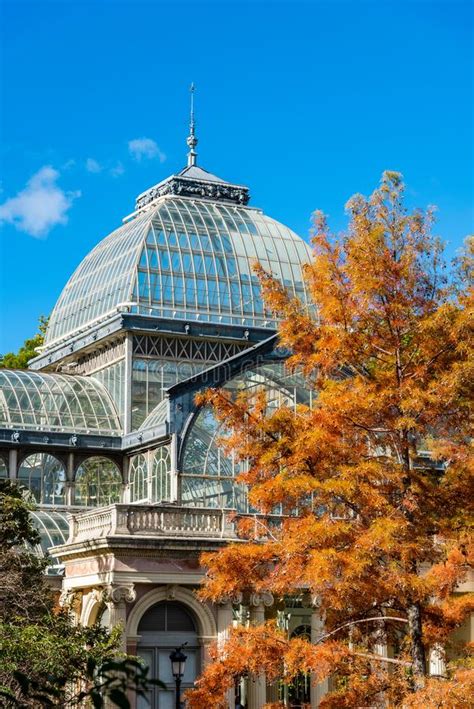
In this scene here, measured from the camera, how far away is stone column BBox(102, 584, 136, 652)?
1139 inches

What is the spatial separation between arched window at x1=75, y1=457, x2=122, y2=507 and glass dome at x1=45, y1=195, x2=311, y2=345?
6.46 m

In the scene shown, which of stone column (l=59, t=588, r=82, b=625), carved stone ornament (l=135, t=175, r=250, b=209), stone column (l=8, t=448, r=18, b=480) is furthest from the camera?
carved stone ornament (l=135, t=175, r=250, b=209)

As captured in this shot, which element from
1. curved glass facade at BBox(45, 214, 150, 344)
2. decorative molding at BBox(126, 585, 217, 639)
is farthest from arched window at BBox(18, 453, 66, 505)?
decorative molding at BBox(126, 585, 217, 639)

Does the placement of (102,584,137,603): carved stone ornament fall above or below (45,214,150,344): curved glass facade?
below

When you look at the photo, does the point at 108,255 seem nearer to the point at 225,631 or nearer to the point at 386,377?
the point at 225,631

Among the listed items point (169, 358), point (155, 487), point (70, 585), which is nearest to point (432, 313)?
point (70, 585)

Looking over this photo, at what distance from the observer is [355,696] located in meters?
20.2

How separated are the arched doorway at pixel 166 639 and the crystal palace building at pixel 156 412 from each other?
36 millimetres

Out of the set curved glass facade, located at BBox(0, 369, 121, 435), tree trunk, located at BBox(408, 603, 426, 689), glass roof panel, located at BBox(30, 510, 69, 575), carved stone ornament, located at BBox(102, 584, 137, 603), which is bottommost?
tree trunk, located at BBox(408, 603, 426, 689)

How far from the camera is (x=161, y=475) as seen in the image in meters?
40.9

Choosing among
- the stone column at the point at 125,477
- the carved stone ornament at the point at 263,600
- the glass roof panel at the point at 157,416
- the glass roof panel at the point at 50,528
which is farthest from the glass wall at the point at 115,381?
the carved stone ornament at the point at 263,600

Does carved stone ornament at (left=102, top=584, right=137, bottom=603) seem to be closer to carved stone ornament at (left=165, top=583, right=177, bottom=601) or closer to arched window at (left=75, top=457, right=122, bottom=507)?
carved stone ornament at (left=165, top=583, right=177, bottom=601)

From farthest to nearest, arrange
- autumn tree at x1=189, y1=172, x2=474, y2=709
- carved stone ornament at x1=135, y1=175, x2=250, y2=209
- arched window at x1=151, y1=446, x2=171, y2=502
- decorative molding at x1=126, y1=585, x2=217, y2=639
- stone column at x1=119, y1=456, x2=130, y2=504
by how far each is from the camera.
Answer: carved stone ornament at x1=135, y1=175, x2=250, y2=209, stone column at x1=119, y1=456, x2=130, y2=504, arched window at x1=151, y1=446, x2=171, y2=502, decorative molding at x1=126, y1=585, x2=217, y2=639, autumn tree at x1=189, y1=172, x2=474, y2=709

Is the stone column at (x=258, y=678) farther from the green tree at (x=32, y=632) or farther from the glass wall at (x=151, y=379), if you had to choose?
the glass wall at (x=151, y=379)
